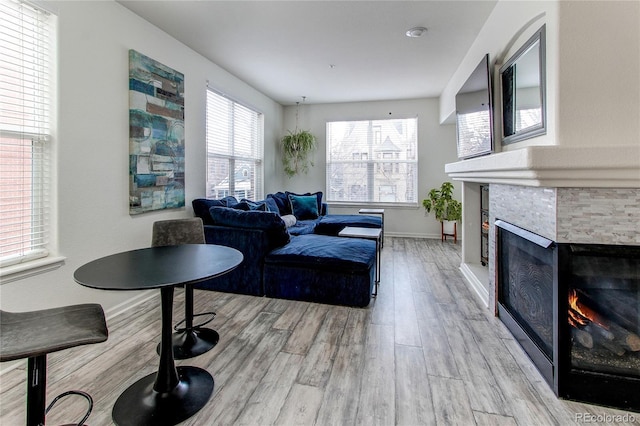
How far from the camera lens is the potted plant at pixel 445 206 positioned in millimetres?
5484

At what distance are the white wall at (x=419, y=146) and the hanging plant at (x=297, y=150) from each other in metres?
0.14

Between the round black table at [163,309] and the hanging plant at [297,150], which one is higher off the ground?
the hanging plant at [297,150]

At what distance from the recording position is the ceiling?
2.69 meters

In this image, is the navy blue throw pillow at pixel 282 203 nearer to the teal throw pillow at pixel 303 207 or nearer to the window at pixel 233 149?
the teal throw pillow at pixel 303 207

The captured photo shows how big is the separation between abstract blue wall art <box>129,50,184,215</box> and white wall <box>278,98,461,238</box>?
2.84m

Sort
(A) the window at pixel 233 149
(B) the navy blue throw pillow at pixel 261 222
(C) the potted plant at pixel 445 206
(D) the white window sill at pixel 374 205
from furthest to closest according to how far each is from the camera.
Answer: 1. (D) the white window sill at pixel 374 205
2. (C) the potted plant at pixel 445 206
3. (A) the window at pixel 233 149
4. (B) the navy blue throw pillow at pixel 261 222

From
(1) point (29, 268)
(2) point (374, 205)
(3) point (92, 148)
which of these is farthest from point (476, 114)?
(1) point (29, 268)

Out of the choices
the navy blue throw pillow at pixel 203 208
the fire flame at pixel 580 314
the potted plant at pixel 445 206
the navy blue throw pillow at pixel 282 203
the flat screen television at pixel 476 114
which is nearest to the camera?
the fire flame at pixel 580 314

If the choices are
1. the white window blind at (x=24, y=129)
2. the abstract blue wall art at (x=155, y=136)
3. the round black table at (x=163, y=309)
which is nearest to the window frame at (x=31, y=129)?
the white window blind at (x=24, y=129)

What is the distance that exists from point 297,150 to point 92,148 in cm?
402

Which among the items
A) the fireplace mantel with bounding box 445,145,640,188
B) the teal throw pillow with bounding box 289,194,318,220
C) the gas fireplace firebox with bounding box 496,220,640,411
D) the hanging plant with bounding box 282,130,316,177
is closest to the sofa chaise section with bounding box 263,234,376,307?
the gas fireplace firebox with bounding box 496,220,640,411

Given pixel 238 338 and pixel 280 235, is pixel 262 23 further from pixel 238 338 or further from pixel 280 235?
pixel 238 338

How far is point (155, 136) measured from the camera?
2.97 metres

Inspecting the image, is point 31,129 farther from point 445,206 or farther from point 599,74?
point 445,206
